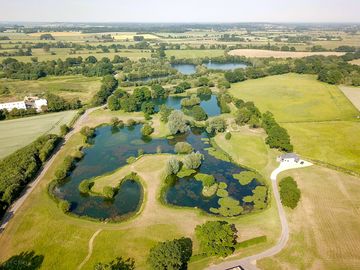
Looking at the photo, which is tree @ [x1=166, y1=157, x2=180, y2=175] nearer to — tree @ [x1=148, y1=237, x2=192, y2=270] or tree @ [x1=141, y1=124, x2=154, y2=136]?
tree @ [x1=141, y1=124, x2=154, y2=136]

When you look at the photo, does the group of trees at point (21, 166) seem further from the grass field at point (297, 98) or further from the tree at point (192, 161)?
the grass field at point (297, 98)

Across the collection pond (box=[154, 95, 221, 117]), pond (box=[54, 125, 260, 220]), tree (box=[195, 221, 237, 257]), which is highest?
tree (box=[195, 221, 237, 257])

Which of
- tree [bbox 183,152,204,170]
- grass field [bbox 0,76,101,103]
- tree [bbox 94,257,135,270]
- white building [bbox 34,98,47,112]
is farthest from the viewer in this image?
grass field [bbox 0,76,101,103]

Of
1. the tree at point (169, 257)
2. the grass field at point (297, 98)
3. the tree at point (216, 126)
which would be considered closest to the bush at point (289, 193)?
the tree at point (169, 257)

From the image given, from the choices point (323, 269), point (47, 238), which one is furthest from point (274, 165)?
point (47, 238)

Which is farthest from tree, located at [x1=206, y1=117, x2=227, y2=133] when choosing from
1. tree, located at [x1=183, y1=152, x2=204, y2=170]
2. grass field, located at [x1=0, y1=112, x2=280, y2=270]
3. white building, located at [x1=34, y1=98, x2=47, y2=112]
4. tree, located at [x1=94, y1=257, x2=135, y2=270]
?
white building, located at [x1=34, y1=98, x2=47, y2=112]

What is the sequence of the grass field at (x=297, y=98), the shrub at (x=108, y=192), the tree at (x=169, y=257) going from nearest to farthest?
the tree at (x=169, y=257) < the shrub at (x=108, y=192) < the grass field at (x=297, y=98)
